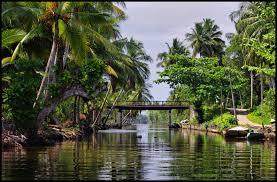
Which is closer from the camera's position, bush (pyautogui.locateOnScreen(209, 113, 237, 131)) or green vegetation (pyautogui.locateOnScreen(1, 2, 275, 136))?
green vegetation (pyautogui.locateOnScreen(1, 2, 275, 136))

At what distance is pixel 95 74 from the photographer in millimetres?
32156

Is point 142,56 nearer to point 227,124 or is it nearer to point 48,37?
point 227,124

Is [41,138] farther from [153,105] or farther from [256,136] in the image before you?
[153,105]

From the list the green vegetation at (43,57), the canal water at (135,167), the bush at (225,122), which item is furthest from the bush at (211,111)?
the canal water at (135,167)

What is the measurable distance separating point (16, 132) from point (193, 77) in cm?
3600

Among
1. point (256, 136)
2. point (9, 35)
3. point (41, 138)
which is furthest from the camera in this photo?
point (256, 136)

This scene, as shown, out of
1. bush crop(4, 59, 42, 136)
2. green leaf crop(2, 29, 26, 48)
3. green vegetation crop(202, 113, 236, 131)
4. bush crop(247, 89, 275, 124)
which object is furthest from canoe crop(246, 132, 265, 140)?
green leaf crop(2, 29, 26, 48)

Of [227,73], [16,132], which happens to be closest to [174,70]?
[227,73]

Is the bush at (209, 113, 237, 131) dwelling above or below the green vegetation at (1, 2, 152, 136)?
below

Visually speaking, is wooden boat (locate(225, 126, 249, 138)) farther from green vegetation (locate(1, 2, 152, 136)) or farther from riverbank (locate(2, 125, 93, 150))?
green vegetation (locate(1, 2, 152, 136))

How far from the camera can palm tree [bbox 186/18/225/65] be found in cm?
7144

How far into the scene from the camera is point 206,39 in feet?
236

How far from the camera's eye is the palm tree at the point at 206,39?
7144cm

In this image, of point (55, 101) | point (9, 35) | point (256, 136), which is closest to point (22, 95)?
point (55, 101)
